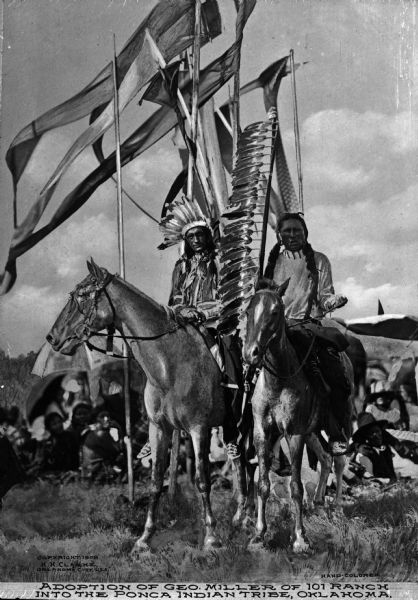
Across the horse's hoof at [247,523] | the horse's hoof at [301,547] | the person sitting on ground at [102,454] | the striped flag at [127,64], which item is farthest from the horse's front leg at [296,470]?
the striped flag at [127,64]

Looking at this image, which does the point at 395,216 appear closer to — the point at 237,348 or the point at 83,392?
the point at 237,348

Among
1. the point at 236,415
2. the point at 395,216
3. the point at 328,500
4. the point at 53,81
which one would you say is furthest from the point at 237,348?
the point at 53,81

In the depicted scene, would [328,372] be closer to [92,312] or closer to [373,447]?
[373,447]

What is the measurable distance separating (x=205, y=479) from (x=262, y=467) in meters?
0.47

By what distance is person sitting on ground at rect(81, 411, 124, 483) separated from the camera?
21.7 ft

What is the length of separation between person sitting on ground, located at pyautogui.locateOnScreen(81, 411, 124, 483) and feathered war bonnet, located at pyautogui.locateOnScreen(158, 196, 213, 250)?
5.46 ft

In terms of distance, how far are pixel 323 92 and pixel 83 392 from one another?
339 cm

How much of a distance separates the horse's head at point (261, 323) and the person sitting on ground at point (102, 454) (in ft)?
6.10

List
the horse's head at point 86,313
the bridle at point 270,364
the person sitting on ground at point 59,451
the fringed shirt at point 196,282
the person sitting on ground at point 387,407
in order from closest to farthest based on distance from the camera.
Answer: the bridle at point 270,364
the horse's head at point 86,313
the fringed shirt at point 196,282
the person sitting on ground at point 387,407
the person sitting on ground at point 59,451

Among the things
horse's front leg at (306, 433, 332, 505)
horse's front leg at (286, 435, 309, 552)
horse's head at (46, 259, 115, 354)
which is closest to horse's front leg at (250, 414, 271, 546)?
horse's front leg at (286, 435, 309, 552)

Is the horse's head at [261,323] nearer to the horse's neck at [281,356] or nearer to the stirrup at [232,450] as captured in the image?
the horse's neck at [281,356]

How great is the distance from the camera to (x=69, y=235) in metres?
6.95

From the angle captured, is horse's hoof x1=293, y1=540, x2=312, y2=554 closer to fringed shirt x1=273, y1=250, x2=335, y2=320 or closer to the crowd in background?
the crowd in background

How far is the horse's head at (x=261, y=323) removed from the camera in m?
5.35
